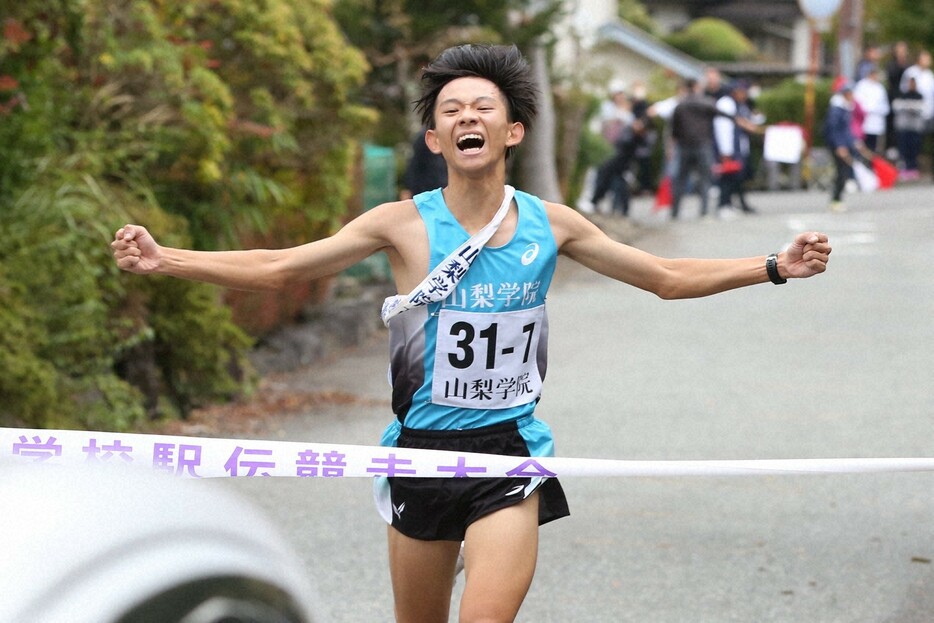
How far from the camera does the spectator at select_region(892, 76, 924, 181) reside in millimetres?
24031

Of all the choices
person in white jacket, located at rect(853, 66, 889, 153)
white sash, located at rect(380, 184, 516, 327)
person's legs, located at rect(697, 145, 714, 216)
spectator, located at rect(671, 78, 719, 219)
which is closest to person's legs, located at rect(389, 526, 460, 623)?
white sash, located at rect(380, 184, 516, 327)

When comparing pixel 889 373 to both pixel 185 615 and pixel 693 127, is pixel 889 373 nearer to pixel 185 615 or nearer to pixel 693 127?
pixel 185 615

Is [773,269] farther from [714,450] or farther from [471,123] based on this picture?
[714,450]

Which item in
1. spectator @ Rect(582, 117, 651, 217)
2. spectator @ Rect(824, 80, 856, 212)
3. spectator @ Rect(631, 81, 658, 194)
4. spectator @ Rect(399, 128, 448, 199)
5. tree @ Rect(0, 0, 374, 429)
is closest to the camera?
tree @ Rect(0, 0, 374, 429)

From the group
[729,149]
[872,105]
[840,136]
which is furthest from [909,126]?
[729,149]

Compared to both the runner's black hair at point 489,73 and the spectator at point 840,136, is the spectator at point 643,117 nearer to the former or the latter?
the spectator at point 840,136

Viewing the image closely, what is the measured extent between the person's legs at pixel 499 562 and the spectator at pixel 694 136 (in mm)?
15871

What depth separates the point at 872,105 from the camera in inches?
907

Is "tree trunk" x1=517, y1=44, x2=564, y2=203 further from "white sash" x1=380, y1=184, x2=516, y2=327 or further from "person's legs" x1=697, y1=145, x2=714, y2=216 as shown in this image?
"white sash" x1=380, y1=184, x2=516, y2=327

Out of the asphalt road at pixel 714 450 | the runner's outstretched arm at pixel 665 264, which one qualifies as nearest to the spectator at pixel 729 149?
the asphalt road at pixel 714 450

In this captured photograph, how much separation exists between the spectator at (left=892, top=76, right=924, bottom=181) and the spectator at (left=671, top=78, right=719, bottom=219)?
5.98 meters

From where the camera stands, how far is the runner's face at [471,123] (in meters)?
3.67

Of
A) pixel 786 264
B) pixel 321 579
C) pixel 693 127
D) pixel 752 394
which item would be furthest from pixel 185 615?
pixel 693 127

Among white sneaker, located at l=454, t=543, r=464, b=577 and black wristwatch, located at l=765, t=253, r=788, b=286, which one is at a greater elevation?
black wristwatch, located at l=765, t=253, r=788, b=286
